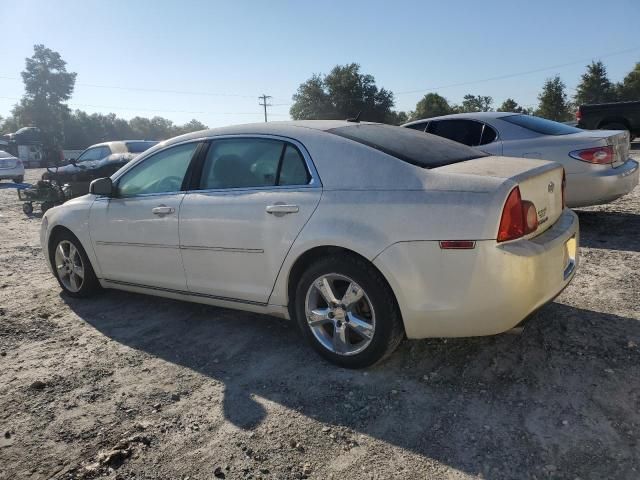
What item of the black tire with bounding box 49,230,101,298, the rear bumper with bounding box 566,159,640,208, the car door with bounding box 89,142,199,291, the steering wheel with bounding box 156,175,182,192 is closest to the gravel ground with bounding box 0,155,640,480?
the car door with bounding box 89,142,199,291

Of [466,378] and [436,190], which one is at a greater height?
[436,190]

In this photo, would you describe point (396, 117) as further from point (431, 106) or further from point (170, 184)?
point (170, 184)

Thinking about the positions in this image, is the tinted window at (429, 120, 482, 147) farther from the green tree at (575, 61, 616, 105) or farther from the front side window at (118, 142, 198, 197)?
the green tree at (575, 61, 616, 105)

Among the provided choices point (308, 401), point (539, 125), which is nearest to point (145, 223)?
point (308, 401)

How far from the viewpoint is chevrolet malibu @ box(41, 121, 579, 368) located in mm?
2641

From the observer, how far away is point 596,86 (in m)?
48.9

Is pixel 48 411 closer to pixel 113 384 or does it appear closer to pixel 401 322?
pixel 113 384

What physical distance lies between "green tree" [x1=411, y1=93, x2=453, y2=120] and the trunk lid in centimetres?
7136

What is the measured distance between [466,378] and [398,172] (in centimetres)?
129

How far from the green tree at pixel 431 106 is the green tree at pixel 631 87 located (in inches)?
957

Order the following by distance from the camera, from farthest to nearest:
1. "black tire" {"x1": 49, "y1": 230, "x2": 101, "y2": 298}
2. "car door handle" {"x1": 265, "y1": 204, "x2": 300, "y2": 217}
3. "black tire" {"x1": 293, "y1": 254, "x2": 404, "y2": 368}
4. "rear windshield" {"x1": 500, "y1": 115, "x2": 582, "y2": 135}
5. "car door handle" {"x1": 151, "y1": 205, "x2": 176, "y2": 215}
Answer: "rear windshield" {"x1": 500, "y1": 115, "x2": 582, "y2": 135} < "black tire" {"x1": 49, "y1": 230, "x2": 101, "y2": 298} < "car door handle" {"x1": 151, "y1": 205, "x2": 176, "y2": 215} < "car door handle" {"x1": 265, "y1": 204, "x2": 300, "y2": 217} < "black tire" {"x1": 293, "y1": 254, "x2": 404, "y2": 368}

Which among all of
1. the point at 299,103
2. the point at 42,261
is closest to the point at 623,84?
the point at 299,103

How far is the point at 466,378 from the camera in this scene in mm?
2949

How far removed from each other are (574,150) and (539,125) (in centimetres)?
76
